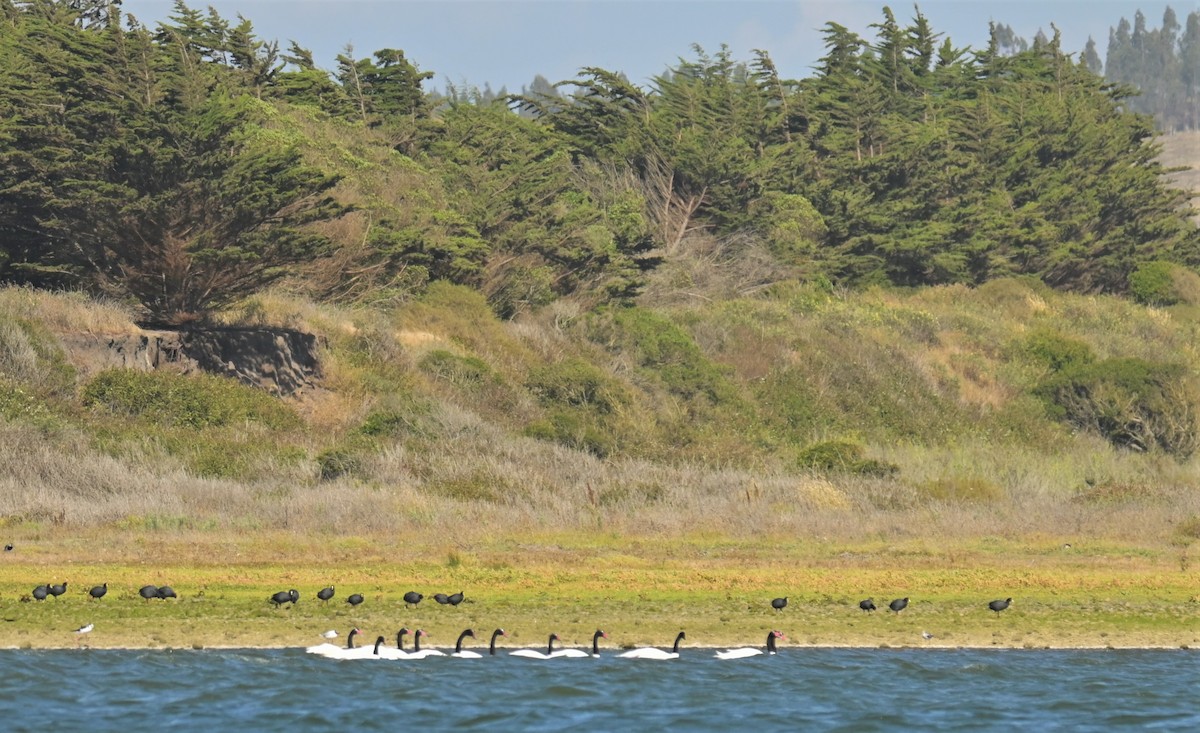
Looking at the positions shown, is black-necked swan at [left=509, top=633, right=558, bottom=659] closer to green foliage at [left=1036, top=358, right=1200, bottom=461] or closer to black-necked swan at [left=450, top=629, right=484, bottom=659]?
black-necked swan at [left=450, top=629, right=484, bottom=659]

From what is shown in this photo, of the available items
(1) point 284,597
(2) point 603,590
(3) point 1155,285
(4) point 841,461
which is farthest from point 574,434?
(3) point 1155,285

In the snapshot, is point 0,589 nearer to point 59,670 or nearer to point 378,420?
point 59,670

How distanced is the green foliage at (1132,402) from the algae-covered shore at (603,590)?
70.5 feet

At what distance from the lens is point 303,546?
25328 mm

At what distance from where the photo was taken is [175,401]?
36812mm

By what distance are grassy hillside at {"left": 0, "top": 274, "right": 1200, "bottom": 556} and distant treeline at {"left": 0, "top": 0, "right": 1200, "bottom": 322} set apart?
2.21 metres

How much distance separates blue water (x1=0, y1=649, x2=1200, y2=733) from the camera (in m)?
15.9

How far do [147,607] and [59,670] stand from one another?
9.58ft

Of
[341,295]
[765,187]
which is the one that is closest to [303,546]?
[341,295]

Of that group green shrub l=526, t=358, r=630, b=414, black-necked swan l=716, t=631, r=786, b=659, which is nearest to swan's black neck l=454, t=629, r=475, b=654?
black-necked swan l=716, t=631, r=786, b=659

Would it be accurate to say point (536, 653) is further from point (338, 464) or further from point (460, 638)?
point (338, 464)

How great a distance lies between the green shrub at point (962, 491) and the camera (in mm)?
32312

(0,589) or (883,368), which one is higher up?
(883,368)

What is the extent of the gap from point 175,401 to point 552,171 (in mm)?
23145
